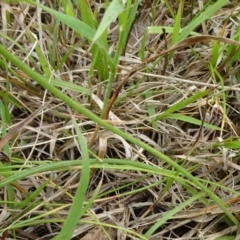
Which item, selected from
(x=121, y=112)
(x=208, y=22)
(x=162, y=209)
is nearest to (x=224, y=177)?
(x=162, y=209)

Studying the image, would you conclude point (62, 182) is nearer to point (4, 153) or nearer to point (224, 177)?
point (4, 153)

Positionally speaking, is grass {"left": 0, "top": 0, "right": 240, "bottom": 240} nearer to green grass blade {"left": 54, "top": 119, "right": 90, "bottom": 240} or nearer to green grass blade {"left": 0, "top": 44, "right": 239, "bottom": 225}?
green grass blade {"left": 0, "top": 44, "right": 239, "bottom": 225}

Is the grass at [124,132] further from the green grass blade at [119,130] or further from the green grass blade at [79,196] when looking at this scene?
the green grass blade at [79,196]

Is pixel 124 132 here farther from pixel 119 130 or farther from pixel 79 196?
pixel 79 196

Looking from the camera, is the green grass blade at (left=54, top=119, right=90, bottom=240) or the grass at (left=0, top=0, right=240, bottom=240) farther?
the grass at (left=0, top=0, right=240, bottom=240)

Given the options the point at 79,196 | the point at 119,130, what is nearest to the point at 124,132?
the point at 119,130

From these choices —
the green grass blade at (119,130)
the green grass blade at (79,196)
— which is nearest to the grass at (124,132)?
the green grass blade at (119,130)

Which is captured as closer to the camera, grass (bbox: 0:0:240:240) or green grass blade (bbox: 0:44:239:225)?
green grass blade (bbox: 0:44:239:225)

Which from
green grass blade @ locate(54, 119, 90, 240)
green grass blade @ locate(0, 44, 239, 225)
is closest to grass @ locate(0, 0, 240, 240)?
green grass blade @ locate(0, 44, 239, 225)

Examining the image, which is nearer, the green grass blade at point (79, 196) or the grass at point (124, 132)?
the green grass blade at point (79, 196)
